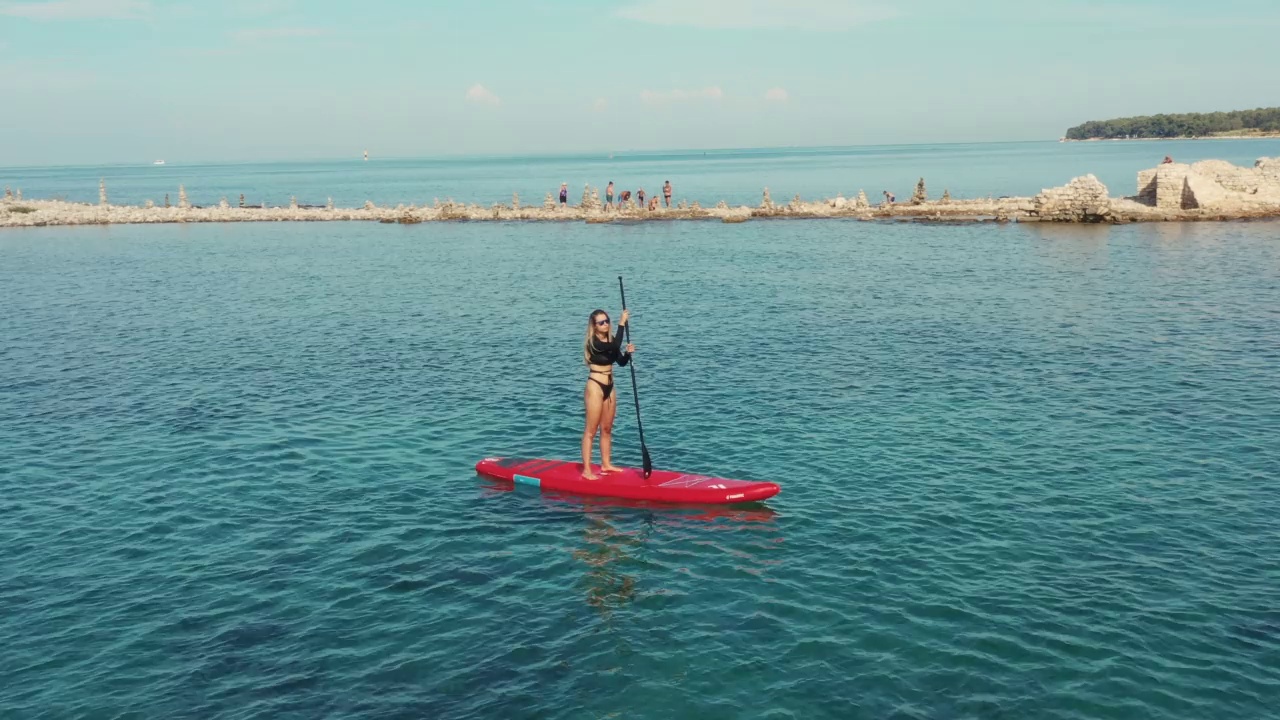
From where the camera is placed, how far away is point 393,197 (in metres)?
146

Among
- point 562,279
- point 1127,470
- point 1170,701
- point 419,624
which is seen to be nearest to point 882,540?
point 1170,701

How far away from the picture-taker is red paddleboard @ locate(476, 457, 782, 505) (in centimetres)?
1891

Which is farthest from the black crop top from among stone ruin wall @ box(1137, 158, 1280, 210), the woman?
stone ruin wall @ box(1137, 158, 1280, 210)

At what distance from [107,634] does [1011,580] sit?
14.7 m

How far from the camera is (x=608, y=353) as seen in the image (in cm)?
1905

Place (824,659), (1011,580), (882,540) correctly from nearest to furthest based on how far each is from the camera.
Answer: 1. (824,659)
2. (1011,580)
3. (882,540)

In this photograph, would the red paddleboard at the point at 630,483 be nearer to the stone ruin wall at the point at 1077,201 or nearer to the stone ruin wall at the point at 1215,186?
the stone ruin wall at the point at 1077,201

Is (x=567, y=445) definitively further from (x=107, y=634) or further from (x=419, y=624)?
(x=107, y=634)

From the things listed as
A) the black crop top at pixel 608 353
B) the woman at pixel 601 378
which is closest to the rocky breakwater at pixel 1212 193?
the woman at pixel 601 378

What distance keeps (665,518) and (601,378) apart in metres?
3.24

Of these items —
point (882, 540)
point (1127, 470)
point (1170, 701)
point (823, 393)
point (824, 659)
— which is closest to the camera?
point (1170, 701)

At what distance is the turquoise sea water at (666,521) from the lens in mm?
12859

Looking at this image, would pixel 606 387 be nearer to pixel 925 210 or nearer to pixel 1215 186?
pixel 925 210

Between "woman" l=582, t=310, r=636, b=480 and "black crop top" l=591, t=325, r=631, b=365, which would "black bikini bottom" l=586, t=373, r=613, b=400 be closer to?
"woman" l=582, t=310, r=636, b=480
